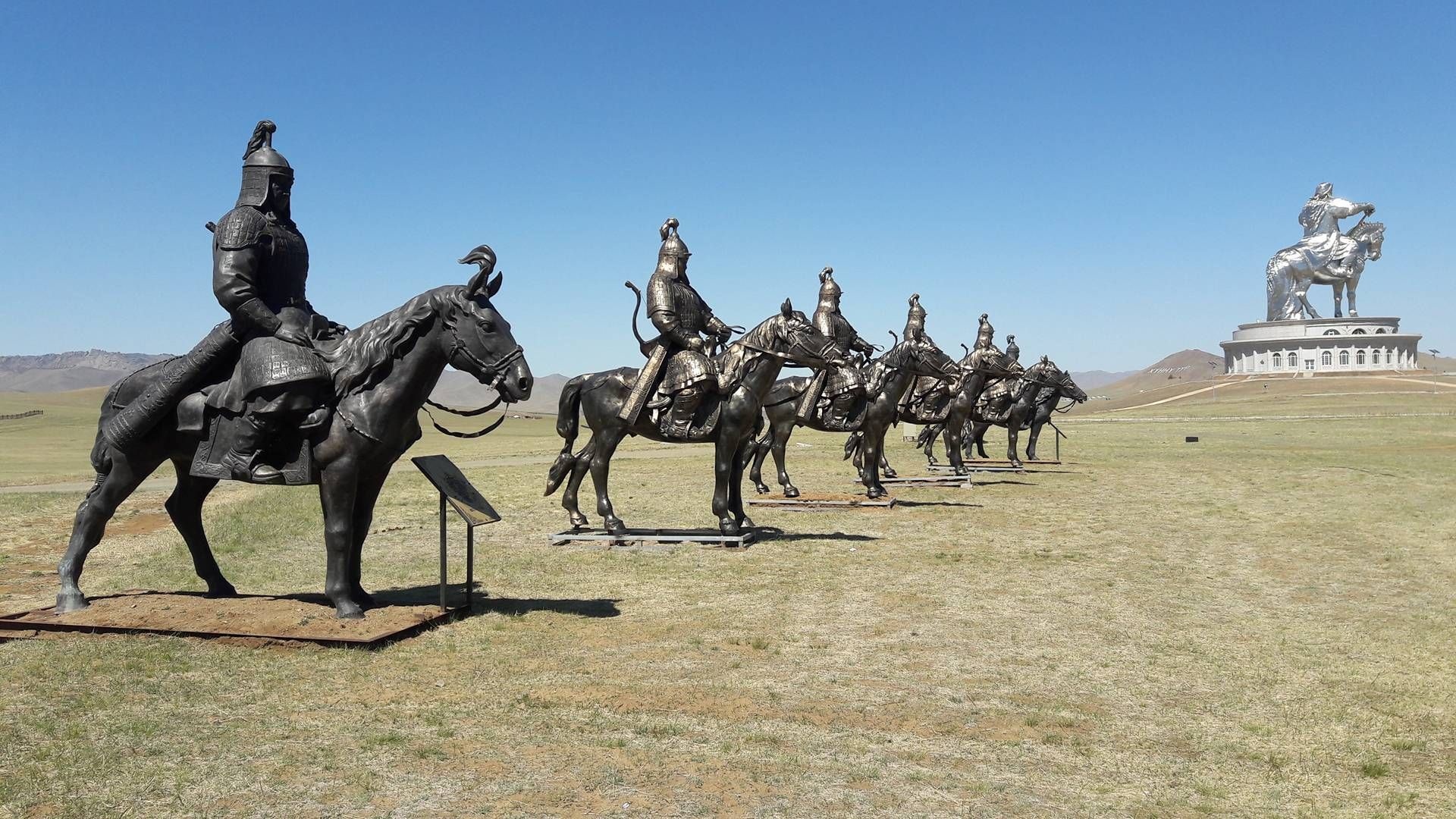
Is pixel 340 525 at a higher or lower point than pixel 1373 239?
lower

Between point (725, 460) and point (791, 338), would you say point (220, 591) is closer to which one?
point (725, 460)

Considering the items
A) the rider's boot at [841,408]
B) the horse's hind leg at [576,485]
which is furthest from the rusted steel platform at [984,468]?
the horse's hind leg at [576,485]

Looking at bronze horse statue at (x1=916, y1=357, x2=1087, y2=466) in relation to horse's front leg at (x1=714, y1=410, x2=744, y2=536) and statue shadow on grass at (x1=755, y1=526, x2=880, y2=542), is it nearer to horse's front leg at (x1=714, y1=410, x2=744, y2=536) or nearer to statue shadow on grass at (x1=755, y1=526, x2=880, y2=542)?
statue shadow on grass at (x1=755, y1=526, x2=880, y2=542)

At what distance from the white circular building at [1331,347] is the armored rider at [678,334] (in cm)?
7541

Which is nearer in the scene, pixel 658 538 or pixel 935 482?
pixel 658 538

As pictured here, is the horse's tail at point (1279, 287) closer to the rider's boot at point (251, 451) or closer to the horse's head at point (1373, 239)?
the horse's head at point (1373, 239)

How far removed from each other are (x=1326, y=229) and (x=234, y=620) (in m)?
96.7

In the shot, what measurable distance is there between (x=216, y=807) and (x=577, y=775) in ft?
5.61

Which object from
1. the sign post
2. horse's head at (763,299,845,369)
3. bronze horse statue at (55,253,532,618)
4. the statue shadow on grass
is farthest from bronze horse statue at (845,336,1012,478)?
bronze horse statue at (55,253,532,618)

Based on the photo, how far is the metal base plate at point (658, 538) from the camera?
14391 mm

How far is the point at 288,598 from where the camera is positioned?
948 centimetres

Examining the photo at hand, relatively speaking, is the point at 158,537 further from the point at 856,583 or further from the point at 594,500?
the point at 856,583

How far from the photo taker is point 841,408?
20266mm

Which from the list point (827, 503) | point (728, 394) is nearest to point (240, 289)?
point (728, 394)
